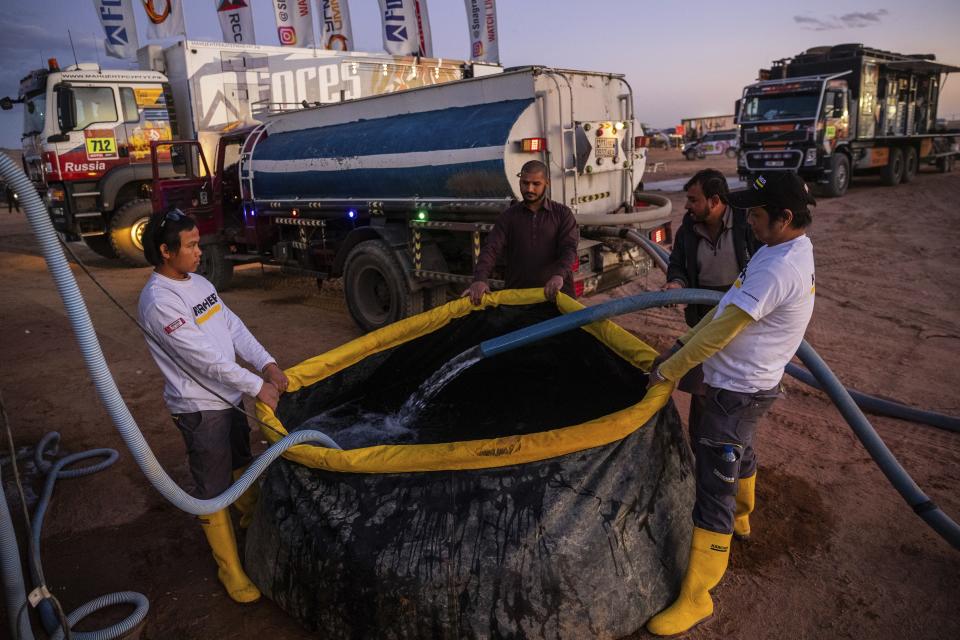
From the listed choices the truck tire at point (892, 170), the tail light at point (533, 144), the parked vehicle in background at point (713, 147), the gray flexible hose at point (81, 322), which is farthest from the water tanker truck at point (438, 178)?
the parked vehicle in background at point (713, 147)

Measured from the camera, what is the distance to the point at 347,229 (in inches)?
302

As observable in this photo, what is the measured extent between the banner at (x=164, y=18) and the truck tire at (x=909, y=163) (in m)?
21.4

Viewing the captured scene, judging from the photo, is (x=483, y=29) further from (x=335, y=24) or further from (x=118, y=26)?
(x=118, y=26)

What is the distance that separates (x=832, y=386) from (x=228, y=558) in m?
3.01

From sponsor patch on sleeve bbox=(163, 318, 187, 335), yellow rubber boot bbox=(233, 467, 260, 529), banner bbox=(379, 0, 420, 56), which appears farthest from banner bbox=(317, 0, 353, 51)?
sponsor patch on sleeve bbox=(163, 318, 187, 335)

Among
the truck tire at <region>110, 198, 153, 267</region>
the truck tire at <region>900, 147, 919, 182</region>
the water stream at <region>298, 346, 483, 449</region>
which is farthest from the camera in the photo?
the truck tire at <region>900, 147, 919, 182</region>

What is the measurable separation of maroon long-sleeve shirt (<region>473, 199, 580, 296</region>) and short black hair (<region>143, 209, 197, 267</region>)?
1.99m

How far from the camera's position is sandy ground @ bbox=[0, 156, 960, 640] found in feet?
9.25

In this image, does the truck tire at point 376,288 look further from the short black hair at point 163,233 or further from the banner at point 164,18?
the banner at point 164,18

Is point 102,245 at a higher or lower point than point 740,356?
lower

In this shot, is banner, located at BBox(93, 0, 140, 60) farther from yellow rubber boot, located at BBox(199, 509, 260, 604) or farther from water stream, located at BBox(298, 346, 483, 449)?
yellow rubber boot, located at BBox(199, 509, 260, 604)

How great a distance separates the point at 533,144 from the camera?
5.59 metres

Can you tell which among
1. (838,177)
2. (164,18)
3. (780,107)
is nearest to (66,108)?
(164,18)

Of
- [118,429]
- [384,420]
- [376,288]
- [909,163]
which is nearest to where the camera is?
[118,429]
